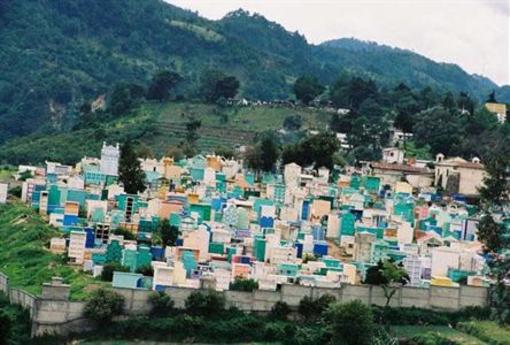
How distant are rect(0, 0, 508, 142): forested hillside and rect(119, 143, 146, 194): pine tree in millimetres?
19945

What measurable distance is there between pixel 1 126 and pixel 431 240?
29.7 metres

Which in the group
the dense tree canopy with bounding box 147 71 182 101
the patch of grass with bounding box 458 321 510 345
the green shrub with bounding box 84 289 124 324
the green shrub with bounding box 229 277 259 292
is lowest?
the green shrub with bounding box 84 289 124 324

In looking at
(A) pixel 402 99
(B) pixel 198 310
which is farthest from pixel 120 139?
(B) pixel 198 310

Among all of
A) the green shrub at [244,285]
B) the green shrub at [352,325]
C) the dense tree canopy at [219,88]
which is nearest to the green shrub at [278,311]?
the green shrub at [244,285]

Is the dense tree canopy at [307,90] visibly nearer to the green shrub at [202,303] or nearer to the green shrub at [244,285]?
the green shrub at [244,285]

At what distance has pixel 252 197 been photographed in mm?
24531

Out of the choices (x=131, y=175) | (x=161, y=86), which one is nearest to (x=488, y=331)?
(x=131, y=175)

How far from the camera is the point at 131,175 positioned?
24.9 meters

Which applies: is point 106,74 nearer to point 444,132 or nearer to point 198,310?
point 444,132

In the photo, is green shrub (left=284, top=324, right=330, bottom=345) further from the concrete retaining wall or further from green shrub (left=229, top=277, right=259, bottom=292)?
green shrub (left=229, top=277, right=259, bottom=292)

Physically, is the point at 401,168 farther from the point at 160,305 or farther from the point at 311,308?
the point at 160,305

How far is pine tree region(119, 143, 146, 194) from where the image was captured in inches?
973

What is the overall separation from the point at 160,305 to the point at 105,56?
42.2 m

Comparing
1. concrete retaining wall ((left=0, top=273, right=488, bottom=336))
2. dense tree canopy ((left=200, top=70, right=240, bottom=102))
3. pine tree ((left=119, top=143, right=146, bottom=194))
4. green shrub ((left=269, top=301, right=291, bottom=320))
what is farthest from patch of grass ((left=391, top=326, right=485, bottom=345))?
dense tree canopy ((left=200, top=70, right=240, bottom=102))
